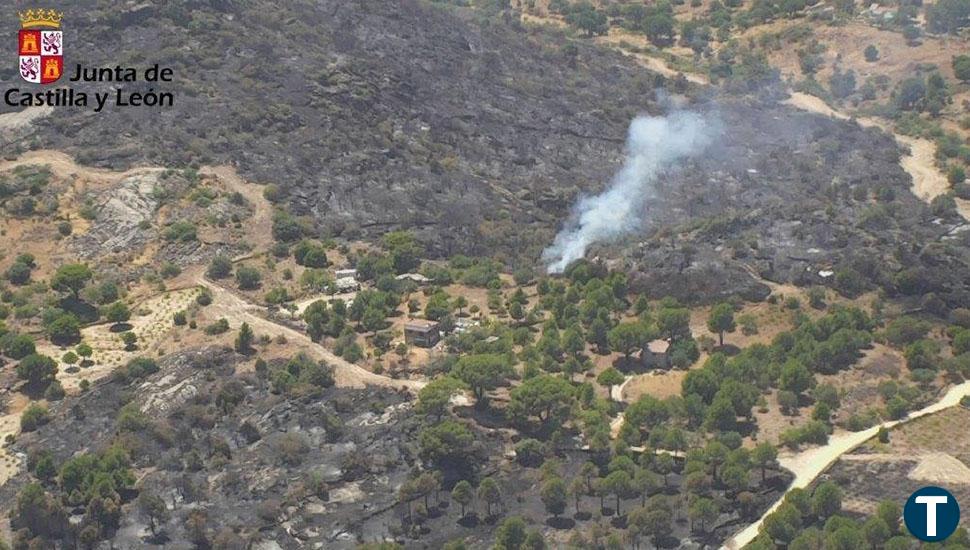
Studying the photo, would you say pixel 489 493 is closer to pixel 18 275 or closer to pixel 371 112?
pixel 18 275

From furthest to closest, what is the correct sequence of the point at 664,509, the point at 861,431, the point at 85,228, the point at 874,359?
the point at 85,228
the point at 874,359
the point at 861,431
the point at 664,509

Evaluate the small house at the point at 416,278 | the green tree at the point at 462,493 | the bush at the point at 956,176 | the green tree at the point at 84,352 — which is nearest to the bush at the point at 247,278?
the small house at the point at 416,278

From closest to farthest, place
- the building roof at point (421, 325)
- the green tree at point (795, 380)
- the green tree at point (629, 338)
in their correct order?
1. the green tree at point (795, 380)
2. the green tree at point (629, 338)
3. the building roof at point (421, 325)

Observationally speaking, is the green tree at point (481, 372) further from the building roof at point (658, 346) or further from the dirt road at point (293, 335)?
the building roof at point (658, 346)

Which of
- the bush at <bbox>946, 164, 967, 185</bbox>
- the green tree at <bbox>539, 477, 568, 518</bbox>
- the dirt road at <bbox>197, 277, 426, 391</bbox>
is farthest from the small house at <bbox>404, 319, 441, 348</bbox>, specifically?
the bush at <bbox>946, 164, 967, 185</bbox>

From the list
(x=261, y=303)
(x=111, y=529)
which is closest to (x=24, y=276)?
(x=261, y=303)

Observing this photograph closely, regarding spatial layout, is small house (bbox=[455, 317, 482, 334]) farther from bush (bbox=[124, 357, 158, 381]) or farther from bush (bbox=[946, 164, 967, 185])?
bush (bbox=[946, 164, 967, 185])

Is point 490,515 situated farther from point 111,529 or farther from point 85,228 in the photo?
point 85,228
